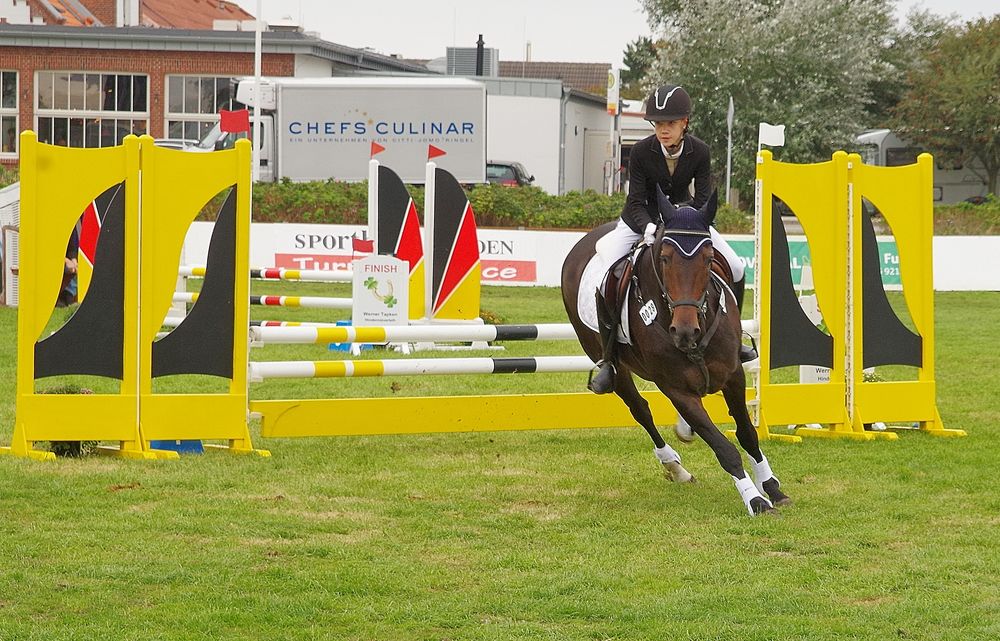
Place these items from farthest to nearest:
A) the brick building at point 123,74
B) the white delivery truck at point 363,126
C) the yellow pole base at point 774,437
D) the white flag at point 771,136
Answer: the brick building at point 123,74
the white delivery truck at point 363,126
the white flag at point 771,136
the yellow pole base at point 774,437

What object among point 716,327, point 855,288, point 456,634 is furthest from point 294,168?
point 456,634

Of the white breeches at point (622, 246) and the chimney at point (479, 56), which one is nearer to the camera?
the white breeches at point (622, 246)

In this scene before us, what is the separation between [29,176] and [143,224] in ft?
2.27

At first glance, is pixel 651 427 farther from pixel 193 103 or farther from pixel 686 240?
pixel 193 103

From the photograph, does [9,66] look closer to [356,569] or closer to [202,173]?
[202,173]

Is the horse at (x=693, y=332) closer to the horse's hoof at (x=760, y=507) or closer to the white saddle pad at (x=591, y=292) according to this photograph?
the horse's hoof at (x=760, y=507)

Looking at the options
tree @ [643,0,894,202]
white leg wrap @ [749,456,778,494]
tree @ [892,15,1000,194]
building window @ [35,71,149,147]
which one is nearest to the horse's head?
white leg wrap @ [749,456,778,494]

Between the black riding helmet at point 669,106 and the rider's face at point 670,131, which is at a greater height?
the black riding helmet at point 669,106

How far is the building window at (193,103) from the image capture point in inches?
1753

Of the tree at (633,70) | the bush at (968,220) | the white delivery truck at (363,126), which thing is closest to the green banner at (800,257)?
the bush at (968,220)

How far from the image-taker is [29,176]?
8203 millimetres

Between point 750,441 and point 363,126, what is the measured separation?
30.7 m

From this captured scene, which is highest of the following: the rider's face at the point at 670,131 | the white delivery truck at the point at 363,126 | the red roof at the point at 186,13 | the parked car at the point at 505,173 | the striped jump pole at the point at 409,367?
the red roof at the point at 186,13

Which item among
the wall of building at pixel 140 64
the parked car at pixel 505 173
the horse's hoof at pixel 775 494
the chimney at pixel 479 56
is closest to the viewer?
the horse's hoof at pixel 775 494
